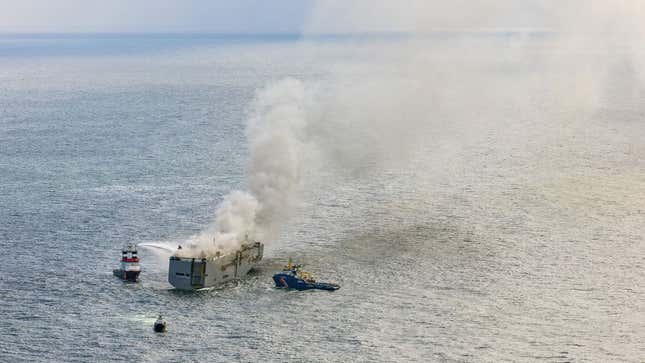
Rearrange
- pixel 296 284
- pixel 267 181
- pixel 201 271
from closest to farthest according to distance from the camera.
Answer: pixel 296 284 → pixel 201 271 → pixel 267 181

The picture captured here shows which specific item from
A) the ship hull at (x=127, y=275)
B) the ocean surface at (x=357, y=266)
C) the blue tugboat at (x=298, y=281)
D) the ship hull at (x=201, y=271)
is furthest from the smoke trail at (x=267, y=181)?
the ship hull at (x=127, y=275)

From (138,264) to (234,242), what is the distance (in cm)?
1320

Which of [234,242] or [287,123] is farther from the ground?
[287,123]

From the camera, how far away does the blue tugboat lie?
118688 millimetres

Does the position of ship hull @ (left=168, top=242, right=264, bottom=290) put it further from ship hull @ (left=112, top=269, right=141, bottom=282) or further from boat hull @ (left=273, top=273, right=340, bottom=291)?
boat hull @ (left=273, top=273, right=340, bottom=291)

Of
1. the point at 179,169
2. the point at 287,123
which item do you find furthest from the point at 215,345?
the point at 179,169

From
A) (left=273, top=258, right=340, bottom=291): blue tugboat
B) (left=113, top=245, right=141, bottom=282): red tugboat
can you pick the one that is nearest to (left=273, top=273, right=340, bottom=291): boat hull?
(left=273, top=258, right=340, bottom=291): blue tugboat

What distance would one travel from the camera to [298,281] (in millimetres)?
119250

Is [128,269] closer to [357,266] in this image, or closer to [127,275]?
[127,275]

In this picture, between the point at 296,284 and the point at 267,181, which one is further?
the point at 267,181

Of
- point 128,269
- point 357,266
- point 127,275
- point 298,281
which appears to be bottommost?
point 127,275

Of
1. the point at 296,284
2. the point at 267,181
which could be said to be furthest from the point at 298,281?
the point at 267,181

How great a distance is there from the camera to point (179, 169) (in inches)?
7461

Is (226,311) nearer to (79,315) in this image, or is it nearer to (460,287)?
(79,315)
